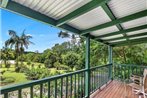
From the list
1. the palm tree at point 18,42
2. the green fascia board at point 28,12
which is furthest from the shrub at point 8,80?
the green fascia board at point 28,12

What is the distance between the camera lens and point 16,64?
2077cm

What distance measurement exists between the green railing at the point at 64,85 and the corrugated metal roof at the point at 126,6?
177 cm

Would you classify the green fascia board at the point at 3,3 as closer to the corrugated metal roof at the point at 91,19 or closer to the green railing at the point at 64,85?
the green railing at the point at 64,85

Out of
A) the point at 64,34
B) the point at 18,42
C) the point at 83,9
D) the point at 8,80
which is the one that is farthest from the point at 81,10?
the point at 64,34

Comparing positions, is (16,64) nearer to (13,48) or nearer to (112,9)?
(13,48)

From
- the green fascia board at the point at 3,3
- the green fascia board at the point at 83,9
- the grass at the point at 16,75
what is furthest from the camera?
the grass at the point at 16,75

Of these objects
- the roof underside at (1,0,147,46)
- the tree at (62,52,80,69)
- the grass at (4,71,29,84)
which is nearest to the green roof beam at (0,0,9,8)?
the roof underside at (1,0,147,46)

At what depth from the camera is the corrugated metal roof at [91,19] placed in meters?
3.21

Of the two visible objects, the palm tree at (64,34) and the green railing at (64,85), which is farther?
the palm tree at (64,34)

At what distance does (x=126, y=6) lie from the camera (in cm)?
291

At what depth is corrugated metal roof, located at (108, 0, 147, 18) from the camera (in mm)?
2742

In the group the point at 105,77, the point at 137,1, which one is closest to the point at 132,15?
the point at 137,1

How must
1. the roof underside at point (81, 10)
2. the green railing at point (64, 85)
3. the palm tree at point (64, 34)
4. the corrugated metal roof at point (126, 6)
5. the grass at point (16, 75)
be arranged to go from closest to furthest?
1. the green railing at point (64, 85)
2. the roof underside at point (81, 10)
3. the corrugated metal roof at point (126, 6)
4. the grass at point (16, 75)
5. the palm tree at point (64, 34)

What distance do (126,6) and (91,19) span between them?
961mm
